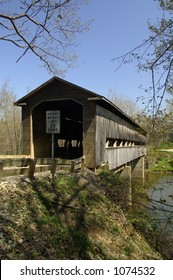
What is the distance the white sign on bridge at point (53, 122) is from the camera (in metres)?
8.41

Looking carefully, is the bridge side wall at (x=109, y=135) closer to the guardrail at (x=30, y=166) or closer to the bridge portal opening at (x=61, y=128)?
the guardrail at (x=30, y=166)

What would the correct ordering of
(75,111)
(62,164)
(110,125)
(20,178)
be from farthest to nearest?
(75,111), (110,125), (62,164), (20,178)

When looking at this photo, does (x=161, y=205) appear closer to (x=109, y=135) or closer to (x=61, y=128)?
(x=109, y=135)

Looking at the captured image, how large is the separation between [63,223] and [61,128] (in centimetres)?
1211

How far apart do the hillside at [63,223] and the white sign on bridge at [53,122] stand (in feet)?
5.12

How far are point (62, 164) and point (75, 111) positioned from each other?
27.3 ft

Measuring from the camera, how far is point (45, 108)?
45.7 feet

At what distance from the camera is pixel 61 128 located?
55.8 ft

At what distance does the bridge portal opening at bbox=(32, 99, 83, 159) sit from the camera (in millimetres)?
13016

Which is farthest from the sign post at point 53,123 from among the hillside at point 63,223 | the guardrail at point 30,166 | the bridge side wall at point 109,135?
the bridge side wall at point 109,135

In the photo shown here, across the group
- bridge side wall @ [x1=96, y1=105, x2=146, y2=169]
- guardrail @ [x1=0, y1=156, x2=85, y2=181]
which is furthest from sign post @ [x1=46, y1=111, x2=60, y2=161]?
bridge side wall @ [x1=96, y1=105, x2=146, y2=169]

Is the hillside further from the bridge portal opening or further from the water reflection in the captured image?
the bridge portal opening
